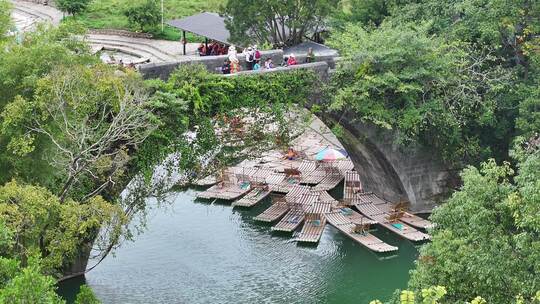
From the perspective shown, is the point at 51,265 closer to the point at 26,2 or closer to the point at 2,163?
the point at 2,163

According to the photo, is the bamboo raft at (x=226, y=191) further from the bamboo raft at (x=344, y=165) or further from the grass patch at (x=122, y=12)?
the grass patch at (x=122, y=12)

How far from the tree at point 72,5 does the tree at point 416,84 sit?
73.9 ft

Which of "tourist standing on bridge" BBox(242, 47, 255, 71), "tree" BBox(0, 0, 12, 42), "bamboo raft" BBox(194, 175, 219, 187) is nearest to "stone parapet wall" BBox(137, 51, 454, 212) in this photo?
"tourist standing on bridge" BBox(242, 47, 255, 71)

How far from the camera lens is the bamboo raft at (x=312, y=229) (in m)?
26.0

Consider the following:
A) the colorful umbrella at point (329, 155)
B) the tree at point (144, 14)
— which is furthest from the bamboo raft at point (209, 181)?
the tree at point (144, 14)

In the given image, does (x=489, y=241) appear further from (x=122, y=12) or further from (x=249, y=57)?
(x=122, y=12)

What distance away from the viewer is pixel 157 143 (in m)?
22.7

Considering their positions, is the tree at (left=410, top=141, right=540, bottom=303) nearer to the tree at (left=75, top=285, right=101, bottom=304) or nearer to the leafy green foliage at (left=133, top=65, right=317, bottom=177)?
the tree at (left=75, top=285, right=101, bottom=304)

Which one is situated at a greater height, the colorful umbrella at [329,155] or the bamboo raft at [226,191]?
the colorful umbrella at [329,155]

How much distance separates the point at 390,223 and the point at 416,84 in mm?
4698

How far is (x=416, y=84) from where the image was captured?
2553 cm

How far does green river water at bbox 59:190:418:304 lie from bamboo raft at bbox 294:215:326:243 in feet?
0.80

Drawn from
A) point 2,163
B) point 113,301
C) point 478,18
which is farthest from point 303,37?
point 2,163

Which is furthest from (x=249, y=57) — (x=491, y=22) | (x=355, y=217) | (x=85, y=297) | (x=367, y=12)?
(x=85, y=297)
